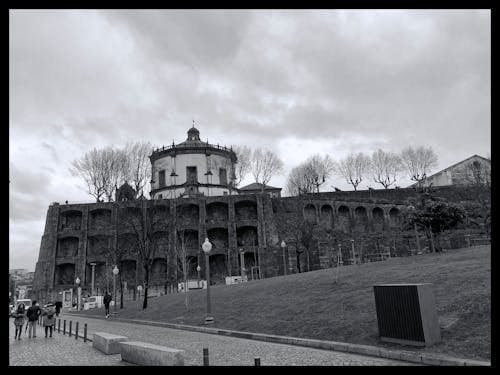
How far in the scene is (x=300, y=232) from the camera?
45375mm

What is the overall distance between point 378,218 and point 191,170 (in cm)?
2801

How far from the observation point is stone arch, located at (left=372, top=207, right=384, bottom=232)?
54500mm

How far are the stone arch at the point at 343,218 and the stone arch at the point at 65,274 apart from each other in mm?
35214

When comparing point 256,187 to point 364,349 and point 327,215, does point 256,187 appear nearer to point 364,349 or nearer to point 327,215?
point 327,215

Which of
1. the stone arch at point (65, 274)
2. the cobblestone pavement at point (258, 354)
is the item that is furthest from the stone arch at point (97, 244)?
the cobblestone pavement at point (258, 354)

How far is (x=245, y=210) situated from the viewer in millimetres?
53062

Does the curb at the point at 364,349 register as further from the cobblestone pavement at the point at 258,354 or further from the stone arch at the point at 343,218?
the stone arch at the point at 343,218

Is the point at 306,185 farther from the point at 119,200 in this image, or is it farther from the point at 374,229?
the point at 119,200

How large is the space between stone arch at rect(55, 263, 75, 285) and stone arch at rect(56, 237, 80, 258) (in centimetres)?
156

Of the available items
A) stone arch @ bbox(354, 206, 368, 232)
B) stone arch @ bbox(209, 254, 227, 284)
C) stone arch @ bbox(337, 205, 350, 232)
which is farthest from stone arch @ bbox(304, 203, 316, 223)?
stone arch @ bbox(209, 254, 227, 284)

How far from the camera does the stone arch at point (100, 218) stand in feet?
170

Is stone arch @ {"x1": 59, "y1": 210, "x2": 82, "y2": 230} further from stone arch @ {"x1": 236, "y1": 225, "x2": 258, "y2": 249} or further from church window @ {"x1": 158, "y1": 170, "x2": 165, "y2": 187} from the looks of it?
stone arch @ {"x1": 236, "y1": 225, "x2": 258, "y2": 249}
